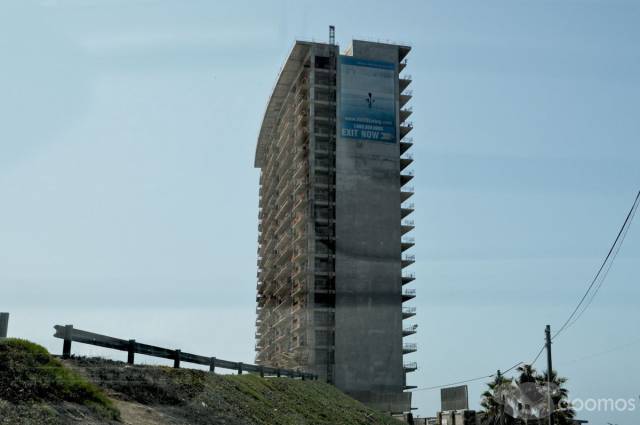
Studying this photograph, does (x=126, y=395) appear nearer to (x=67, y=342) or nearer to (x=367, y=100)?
(x=67, y=342)

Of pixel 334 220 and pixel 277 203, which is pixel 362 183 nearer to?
pixel 334 220

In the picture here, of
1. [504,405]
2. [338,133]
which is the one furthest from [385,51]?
[504,405]

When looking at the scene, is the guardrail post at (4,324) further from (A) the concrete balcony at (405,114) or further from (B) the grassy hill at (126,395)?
(A) the concrete balcony at (405,114)

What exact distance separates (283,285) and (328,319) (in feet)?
55.3

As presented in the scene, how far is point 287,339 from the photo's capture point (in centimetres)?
11750

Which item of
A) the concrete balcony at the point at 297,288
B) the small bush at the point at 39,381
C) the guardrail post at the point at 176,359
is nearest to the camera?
the small bush at the point at 39,381

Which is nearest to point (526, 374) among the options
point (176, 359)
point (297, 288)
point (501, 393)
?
point (501, 393)

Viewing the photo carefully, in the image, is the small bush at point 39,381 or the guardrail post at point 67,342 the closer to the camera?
the small bush at point 39,381

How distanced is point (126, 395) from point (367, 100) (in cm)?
9737

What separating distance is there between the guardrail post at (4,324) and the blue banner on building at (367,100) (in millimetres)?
92821

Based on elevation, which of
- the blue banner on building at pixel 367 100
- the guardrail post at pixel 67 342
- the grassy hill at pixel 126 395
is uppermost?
the blue banner on building at pixel 367 100

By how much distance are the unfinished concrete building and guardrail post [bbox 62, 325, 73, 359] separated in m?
82.5

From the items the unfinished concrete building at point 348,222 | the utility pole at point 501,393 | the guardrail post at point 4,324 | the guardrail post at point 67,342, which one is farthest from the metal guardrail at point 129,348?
the unfinished concrete building at point 348,222

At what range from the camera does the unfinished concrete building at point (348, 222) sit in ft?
346
